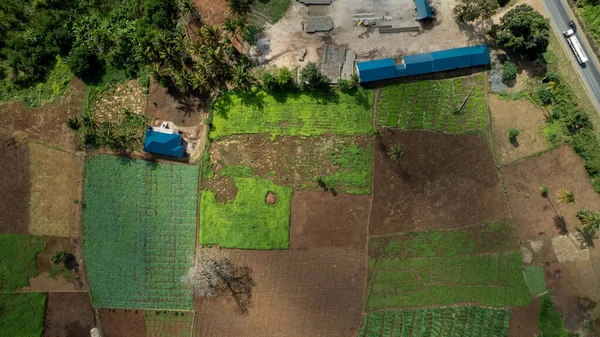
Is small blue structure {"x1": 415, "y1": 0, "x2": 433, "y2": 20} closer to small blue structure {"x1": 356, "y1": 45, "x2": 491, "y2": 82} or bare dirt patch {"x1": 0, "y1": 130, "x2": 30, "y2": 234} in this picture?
small blue structure {"x1": 356, "y1": 45, "x2": 491, "y2": 82}

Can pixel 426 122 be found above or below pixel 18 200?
above

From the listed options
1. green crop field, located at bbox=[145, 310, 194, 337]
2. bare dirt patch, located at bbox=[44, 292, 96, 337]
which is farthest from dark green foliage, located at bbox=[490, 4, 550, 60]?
bare dirt patch, located at bbox=[44, 292, 96, 337]

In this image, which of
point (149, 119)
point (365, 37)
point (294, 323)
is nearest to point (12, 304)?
point (149, 119)

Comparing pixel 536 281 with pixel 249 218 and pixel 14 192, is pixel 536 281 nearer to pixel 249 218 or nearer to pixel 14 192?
pixel 249 218

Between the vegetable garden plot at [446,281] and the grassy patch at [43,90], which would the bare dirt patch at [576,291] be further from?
the grassy patch at [43,90]

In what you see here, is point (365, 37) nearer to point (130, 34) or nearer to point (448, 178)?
point (448, 178)
